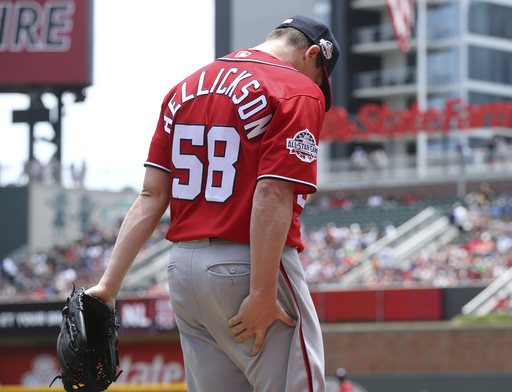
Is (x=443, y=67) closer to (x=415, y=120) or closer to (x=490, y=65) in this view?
(x=490, y=65)

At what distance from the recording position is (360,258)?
60.7 ft

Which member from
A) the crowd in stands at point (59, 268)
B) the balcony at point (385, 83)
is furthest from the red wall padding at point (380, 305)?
the balcony at point (385, 83)

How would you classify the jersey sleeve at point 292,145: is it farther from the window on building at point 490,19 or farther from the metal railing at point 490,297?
the window on building at point 490,19

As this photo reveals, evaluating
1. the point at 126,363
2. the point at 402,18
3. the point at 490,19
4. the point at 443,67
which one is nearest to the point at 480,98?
the point at 443,67

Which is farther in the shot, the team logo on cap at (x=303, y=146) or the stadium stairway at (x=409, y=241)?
the stadium stairway at (x=409, y=241)

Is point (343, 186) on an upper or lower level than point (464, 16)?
lower

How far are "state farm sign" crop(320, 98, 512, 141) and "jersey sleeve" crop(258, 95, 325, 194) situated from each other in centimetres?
3166

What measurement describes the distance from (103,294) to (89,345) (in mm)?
171

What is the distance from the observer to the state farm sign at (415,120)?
32469 millimetres

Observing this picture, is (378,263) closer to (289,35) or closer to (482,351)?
(482,351)

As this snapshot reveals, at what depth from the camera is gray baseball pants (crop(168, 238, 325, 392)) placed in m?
2.24

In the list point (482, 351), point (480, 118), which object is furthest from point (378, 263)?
point (480, 118)

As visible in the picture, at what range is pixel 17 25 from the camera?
91.7ft

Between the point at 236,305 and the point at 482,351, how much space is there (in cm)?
1228
